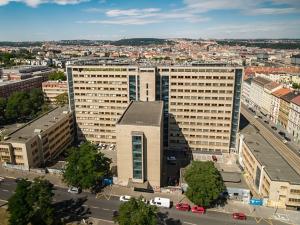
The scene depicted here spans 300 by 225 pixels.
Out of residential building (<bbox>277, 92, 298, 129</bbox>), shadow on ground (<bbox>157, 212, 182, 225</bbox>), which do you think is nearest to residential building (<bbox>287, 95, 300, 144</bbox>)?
residential building (<bbox>277, 92, 298, 129</bbox>)

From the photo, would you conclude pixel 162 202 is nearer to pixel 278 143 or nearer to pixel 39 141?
pixel 39 141

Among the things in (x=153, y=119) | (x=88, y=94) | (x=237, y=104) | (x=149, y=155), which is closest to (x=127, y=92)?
(x=88, y=94)

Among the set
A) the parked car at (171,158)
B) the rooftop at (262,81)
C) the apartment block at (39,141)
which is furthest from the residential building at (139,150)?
the rooftop at (262,81)

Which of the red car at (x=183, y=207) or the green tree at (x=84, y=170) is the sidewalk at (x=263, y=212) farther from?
the green tree at (x=84, y=170)

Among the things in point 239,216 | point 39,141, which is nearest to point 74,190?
point 39,141

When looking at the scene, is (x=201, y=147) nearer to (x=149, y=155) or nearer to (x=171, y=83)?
(x=171, y=83)

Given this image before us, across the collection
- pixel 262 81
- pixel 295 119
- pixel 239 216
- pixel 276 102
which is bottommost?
pixel 239 216
